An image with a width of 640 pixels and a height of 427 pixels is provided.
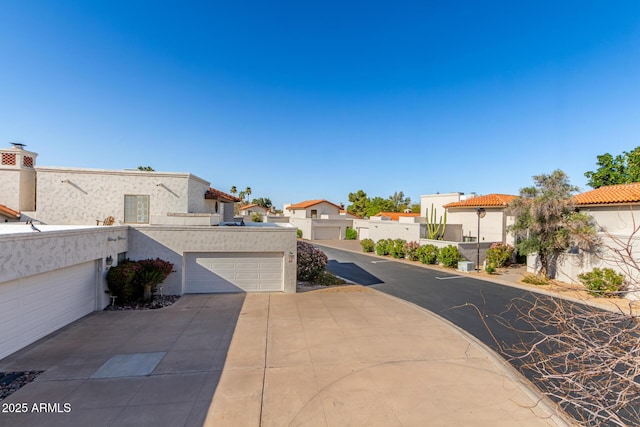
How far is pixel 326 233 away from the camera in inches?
1732

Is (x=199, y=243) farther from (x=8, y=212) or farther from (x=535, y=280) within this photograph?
(x=535, y=280)

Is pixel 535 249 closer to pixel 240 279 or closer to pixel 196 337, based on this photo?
pixel 240 279

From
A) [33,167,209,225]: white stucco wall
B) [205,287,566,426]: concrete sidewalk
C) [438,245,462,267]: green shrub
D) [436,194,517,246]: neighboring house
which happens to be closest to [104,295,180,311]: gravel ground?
[205,287,566,426]: concrete sidewalk

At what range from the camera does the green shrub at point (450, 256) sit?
72.7 ft

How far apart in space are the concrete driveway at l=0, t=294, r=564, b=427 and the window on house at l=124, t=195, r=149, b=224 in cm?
606

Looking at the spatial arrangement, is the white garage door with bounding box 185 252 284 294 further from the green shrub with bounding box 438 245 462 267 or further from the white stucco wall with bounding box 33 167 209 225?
the green shrub with bounding box 438 245 462 267

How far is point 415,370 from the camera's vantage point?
7.52 metres

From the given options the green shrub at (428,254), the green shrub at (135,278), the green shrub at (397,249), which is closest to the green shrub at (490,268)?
the green shrub at (428,254)

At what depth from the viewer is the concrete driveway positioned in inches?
229

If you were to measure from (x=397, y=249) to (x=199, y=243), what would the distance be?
61.4ft

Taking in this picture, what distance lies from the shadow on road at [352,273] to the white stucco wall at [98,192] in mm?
10724

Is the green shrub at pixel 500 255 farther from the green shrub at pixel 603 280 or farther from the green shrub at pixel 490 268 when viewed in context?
the green shrub at pixel 603 280

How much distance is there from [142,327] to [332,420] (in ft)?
24.8

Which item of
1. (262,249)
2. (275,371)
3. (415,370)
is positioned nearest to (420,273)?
(262,249)
